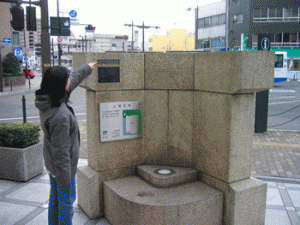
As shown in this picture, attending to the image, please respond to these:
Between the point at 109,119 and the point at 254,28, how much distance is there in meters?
43.7

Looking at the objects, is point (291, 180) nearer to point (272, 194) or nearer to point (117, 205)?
point (272, 194)

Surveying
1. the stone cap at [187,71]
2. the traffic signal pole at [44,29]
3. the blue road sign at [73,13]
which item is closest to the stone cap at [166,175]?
the stone cap at [187,71]

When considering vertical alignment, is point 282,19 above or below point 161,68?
above

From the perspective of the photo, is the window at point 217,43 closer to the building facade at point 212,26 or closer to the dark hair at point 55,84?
the building facade at point 212,26

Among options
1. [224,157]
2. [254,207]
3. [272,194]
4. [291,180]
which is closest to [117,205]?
[224,157]

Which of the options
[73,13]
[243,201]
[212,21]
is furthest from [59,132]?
[212,21]

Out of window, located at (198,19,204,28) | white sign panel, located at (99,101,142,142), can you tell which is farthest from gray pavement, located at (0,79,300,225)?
window, located at (198,19,204,28)

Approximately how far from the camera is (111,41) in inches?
3511

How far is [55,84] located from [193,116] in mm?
2022

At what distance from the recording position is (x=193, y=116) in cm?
423

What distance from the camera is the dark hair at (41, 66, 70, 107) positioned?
291cm

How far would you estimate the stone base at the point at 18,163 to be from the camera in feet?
18.3

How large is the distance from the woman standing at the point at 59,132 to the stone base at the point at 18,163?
268 cm

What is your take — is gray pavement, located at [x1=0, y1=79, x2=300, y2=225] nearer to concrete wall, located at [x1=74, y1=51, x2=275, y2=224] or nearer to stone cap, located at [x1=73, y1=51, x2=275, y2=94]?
concrete wall, located at [x1=74, y1=51, x2=275, y2=224]
